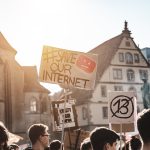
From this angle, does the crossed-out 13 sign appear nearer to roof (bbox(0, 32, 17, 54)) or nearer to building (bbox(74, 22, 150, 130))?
roof (bbox(0, 32, 17, 54))

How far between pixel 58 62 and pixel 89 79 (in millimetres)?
634

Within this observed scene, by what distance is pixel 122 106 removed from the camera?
25.0 ft

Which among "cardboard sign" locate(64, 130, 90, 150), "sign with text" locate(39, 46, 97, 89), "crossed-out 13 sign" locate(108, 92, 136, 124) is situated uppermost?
"sign with text" locate(39, 46, 97, 89)

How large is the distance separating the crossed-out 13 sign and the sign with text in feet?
1.49

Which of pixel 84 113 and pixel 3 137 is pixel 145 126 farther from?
pixel 84 113

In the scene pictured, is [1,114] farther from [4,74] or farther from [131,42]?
[131,42]

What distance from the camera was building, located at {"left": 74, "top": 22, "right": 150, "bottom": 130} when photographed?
44.8 meters

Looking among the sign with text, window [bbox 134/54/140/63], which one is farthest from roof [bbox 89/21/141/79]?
the sign with text

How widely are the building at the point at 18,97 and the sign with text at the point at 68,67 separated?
98.3ft

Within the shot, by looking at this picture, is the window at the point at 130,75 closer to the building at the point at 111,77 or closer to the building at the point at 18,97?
the building at the point at 111,77

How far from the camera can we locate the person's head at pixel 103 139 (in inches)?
186

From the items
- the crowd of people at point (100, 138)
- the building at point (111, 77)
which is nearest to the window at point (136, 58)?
the building at point (111, 77)

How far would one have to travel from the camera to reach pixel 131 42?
4559 cm

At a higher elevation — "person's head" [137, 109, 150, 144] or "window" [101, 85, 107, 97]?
"window" [101, 85, 107, 97]
